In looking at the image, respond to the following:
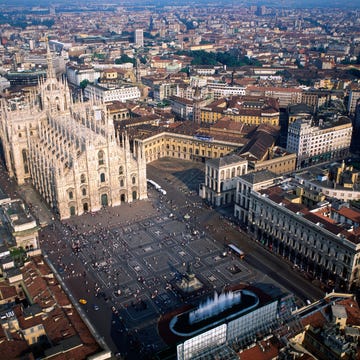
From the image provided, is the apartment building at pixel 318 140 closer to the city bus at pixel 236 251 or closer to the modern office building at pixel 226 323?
the city bus at pixel 236 251

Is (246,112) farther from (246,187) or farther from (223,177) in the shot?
(246,187)

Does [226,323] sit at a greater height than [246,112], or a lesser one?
greater

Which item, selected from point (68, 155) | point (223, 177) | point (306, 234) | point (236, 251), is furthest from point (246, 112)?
point (306, 234)

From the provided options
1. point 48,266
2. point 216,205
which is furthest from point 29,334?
point 216,205

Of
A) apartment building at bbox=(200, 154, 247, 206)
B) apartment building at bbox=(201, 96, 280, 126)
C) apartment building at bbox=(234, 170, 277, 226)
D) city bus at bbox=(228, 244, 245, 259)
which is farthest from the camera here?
apartment building at bbox=(201, 96, 280, 126)

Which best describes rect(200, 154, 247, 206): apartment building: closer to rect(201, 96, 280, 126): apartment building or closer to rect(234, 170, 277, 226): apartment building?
rect(234, 170, 277, 226): apartment building

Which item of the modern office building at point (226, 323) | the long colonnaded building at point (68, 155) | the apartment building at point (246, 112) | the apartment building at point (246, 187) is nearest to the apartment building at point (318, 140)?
the apartment building at point (246, 112)

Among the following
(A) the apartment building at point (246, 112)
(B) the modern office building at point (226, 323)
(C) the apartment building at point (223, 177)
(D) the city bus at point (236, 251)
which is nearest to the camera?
(B) the modern office building at point (226, 323)

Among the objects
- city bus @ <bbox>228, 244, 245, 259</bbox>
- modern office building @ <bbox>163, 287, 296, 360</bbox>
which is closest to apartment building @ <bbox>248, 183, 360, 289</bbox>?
city bus @ <bbox>228, 244, 245, 259</bbox>

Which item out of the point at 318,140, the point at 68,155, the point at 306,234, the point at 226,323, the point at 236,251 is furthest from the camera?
the point at 318,140
